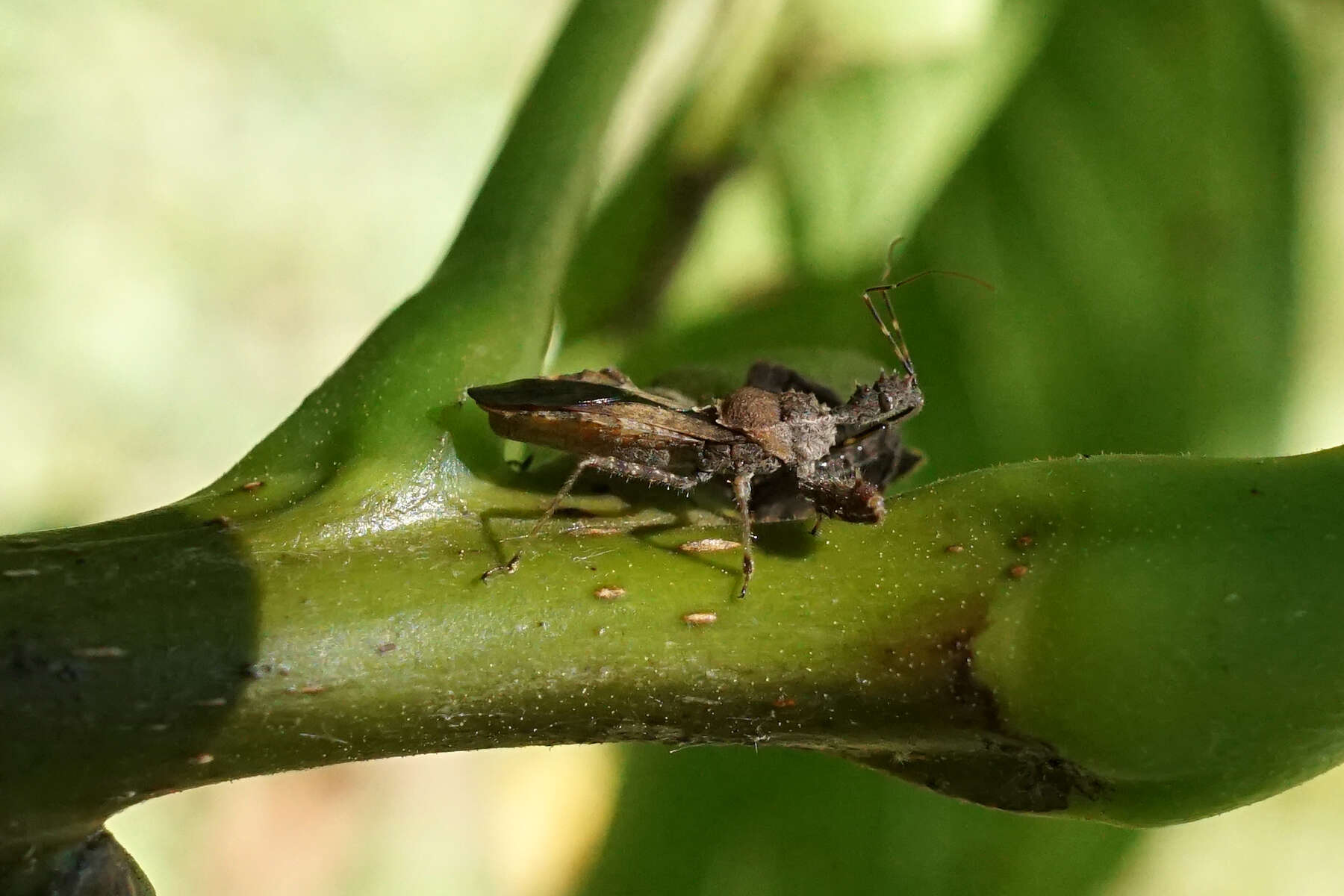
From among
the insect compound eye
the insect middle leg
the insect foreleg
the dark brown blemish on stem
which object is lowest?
the dark brown blemish on stem

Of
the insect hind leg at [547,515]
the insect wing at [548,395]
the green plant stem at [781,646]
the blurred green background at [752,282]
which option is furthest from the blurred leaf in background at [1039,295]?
the green plant stem at [781,646]

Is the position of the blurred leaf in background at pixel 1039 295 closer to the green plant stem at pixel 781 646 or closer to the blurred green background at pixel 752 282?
the blurred green background at pixel 752 282

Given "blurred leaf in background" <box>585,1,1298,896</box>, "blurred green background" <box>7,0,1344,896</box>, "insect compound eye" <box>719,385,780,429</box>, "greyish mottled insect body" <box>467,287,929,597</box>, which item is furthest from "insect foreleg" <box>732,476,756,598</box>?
"blurred leaf in background" <box>585,1,1298,896</box>

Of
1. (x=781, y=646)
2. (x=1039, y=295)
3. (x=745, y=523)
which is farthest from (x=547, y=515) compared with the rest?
(x=1039, y=295)

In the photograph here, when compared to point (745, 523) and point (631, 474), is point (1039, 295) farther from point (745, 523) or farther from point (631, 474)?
point (745, 523)

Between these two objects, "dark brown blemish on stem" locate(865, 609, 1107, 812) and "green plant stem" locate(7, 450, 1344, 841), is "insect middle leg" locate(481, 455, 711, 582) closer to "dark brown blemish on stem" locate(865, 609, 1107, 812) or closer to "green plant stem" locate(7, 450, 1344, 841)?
"green plant stem" locate(7, 450, 1344, 841)

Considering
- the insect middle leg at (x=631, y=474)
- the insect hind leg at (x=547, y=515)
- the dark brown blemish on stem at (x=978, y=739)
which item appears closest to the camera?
the dark brown blemish on stem at (x=978, y=739)
